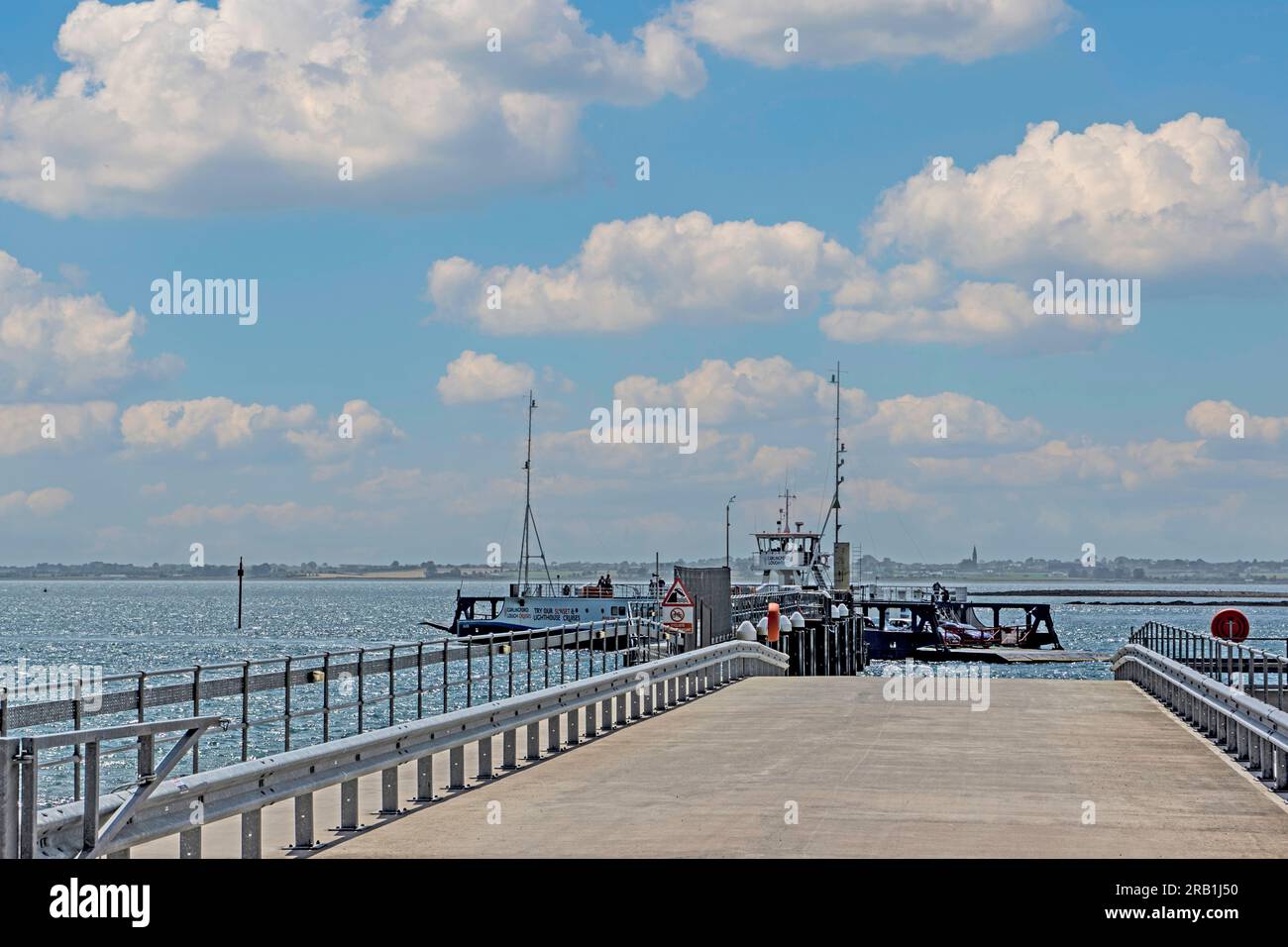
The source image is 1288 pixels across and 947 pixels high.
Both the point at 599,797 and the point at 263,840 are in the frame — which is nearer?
the point at 263,840

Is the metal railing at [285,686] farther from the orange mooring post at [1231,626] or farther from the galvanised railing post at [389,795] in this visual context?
the orange mooring post at [1231,626]

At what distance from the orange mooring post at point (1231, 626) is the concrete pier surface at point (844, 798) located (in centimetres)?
159

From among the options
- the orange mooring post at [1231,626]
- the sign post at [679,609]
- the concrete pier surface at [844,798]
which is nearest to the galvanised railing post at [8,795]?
the concrete pier surface at [844,798]

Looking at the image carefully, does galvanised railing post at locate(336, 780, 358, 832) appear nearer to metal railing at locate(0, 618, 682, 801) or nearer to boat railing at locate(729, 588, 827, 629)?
metal railing at locate(0, 618, 682, 801)

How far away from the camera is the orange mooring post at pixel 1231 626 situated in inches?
1027

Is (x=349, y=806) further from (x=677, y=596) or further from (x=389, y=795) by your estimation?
(x=677, y=596)

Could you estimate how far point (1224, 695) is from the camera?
21750mm

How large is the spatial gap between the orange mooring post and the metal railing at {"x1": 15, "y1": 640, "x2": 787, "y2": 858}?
834 centimetres

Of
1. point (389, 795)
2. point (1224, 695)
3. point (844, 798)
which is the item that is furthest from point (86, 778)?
point (1224, 695)

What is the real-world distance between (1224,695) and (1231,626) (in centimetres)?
472
